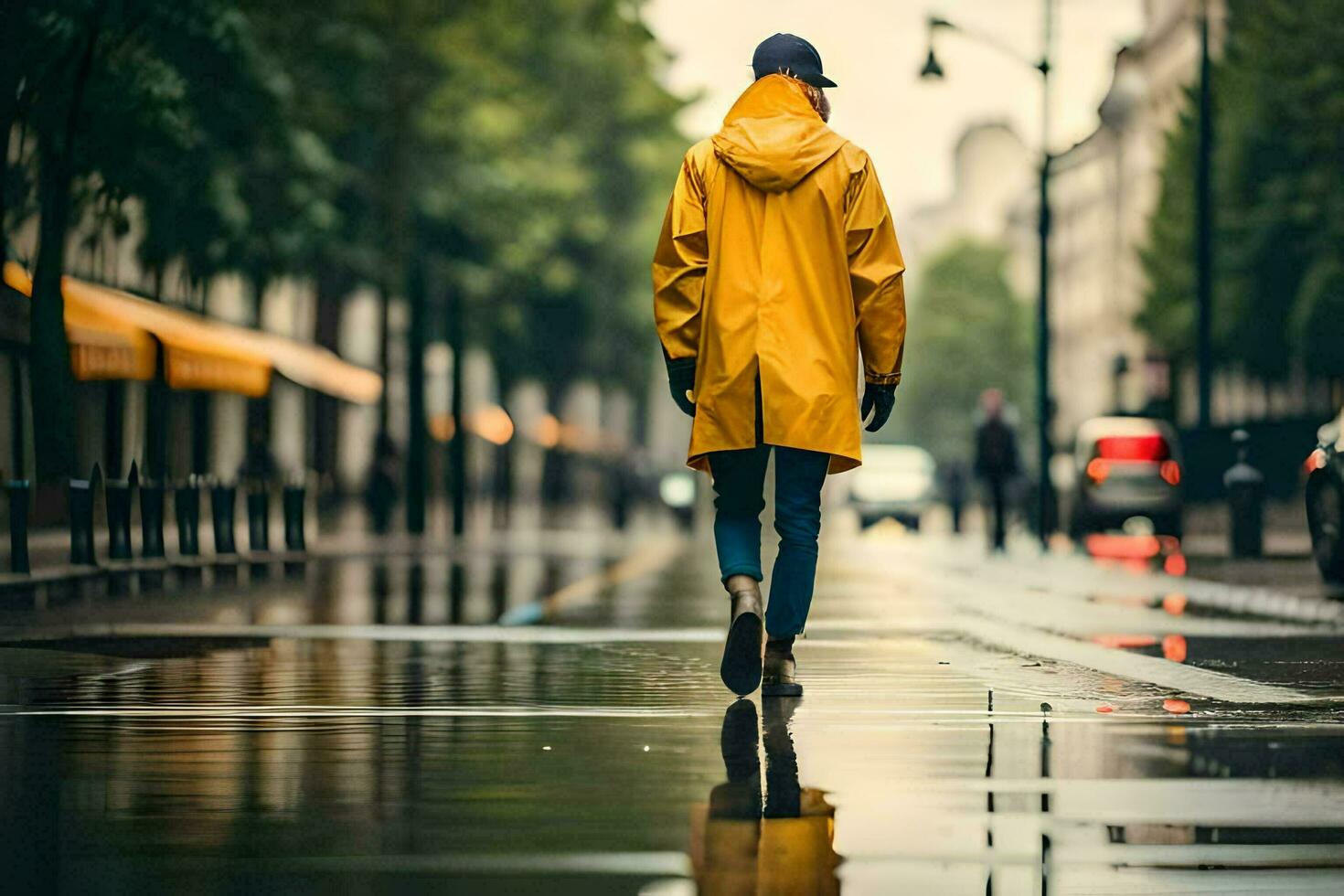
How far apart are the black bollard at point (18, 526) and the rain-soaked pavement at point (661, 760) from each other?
11.6ft

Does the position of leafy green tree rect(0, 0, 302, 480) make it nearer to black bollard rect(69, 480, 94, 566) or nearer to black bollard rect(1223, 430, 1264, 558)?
black bollard rect(69, 480, 94, 566)

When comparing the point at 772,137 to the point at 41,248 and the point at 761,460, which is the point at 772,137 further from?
the point at 41,248

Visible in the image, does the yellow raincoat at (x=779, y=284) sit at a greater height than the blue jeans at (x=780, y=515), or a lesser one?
greater

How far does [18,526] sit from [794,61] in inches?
389

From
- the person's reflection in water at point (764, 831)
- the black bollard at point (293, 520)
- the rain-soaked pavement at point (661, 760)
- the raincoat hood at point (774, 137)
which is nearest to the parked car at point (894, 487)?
the black bollard at point (293, 520)

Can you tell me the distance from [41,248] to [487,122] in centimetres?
2533

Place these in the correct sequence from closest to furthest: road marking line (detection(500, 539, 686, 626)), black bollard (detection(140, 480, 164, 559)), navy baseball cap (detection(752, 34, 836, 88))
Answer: navy baseball cap (detection(752, 34, 836, 88)), road marking line (detection(500, 539, 686, 626)), black bollard (detection(140, 480, 164, 559))

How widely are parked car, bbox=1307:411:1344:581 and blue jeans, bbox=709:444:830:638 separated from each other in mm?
10469

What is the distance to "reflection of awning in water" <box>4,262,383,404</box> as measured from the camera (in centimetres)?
3123

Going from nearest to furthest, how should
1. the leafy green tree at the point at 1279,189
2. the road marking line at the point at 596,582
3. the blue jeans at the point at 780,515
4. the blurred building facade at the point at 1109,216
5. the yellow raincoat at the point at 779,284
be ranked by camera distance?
the yellow raincoat at the point at 779,284, the blue jeans at the point at 780,515, the road marking line at the point at 596,582, the leafy green tree at the point at 1279,189, the blurred building facade at the point at 1109,216

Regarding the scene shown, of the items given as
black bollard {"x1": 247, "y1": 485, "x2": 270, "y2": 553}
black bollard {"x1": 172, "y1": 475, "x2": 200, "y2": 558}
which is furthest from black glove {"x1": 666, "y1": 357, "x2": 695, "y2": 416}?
black bollard {"x1": 247, "y1": 485, "x2": 270, "y2": 553}

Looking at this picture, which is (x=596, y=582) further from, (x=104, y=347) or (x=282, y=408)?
(x=282, y=408)

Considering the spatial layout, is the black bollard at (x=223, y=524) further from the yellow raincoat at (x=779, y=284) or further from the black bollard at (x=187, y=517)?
the yellow raincoat at (x=779, y=284)

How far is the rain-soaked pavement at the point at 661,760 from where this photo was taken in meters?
5.77
